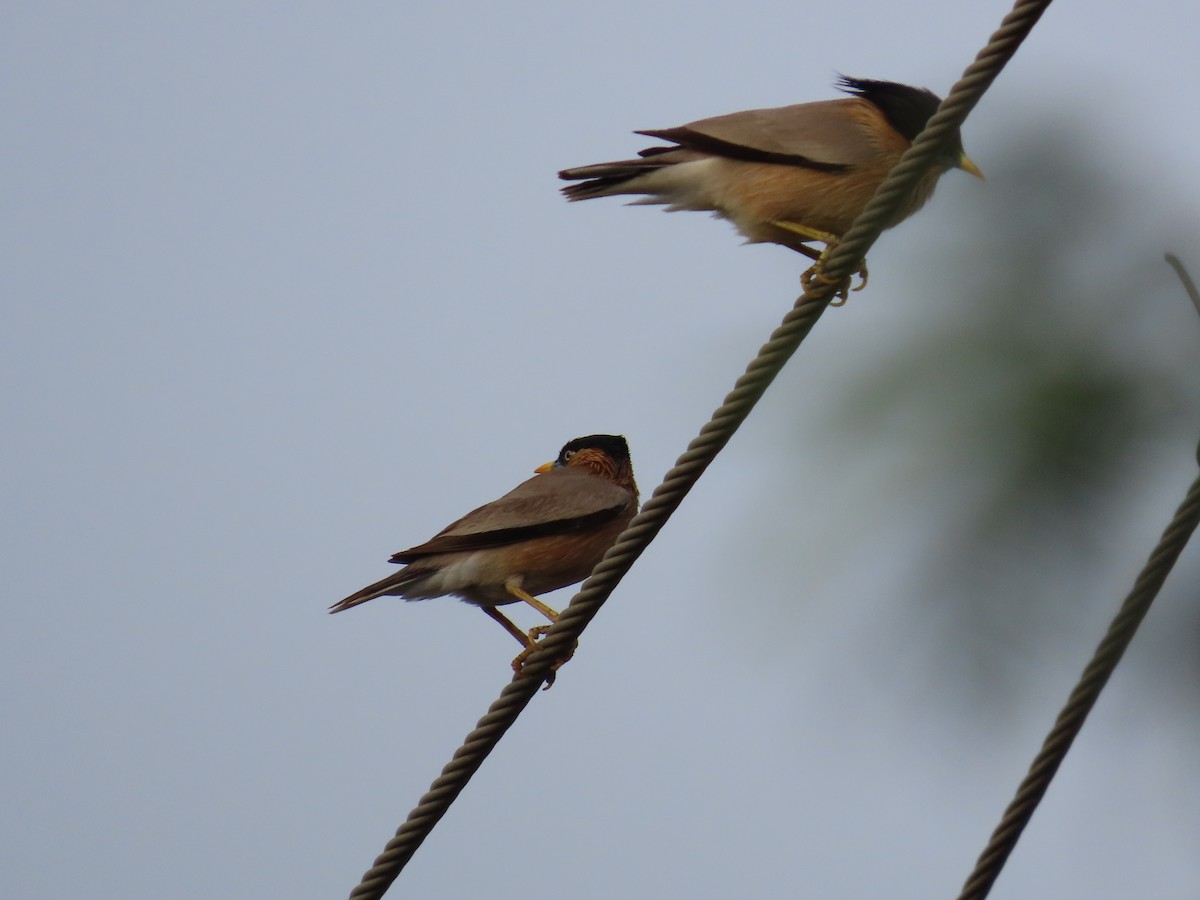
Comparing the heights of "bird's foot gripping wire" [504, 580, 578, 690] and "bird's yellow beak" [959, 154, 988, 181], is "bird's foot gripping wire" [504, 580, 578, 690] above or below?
below

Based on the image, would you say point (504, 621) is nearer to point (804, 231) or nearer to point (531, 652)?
point (531, 652)

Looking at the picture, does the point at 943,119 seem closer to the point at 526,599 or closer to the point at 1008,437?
Result: the point at 526,599

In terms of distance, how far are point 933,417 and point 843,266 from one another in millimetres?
3528

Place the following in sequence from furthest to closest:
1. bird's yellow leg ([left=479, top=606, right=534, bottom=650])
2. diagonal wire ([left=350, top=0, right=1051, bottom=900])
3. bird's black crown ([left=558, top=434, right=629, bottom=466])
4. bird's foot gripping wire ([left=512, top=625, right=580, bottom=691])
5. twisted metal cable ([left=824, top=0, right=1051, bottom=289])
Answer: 1. bird's black crown ([left=558, top=434, right=629, bottom=466])
2. bird's yellow leg ([left=479, top=606, right=534, bottom=650])
3. bird's foot gripping wire ([left=512, top=625, right=580, bottom=691])
4. diagonal wire ([left=350, top=0, right=1051, bottom=900])
5. twisted metal cable ([left=824, top=0, right=1051, bottom=289])

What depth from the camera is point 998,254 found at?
7031 millimetres

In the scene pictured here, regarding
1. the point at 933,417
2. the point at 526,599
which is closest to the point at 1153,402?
the point at 933,417

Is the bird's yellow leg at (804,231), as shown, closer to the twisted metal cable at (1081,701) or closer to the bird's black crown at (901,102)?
the bird's black crown at (901,102)

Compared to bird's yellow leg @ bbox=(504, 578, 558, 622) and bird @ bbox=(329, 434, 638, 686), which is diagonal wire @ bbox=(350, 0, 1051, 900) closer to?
bird @ bbox=(329, 434, 638, 686)

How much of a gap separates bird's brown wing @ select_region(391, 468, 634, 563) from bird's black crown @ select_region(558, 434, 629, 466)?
817mm

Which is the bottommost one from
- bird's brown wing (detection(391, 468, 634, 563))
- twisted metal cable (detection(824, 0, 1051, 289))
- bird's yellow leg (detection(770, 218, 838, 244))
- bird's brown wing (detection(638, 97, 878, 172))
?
bird's brown wing (detection(391, 468, 634, 563))

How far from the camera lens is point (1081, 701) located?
8.54ft

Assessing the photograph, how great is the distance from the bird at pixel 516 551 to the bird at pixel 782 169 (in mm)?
1369

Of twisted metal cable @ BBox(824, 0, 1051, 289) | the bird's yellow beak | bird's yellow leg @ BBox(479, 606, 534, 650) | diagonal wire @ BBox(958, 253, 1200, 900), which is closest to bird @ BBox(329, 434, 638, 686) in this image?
bird's yellow leg @ BBox(479, 606, 534, 650)

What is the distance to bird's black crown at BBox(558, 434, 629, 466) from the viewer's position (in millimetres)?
6840
